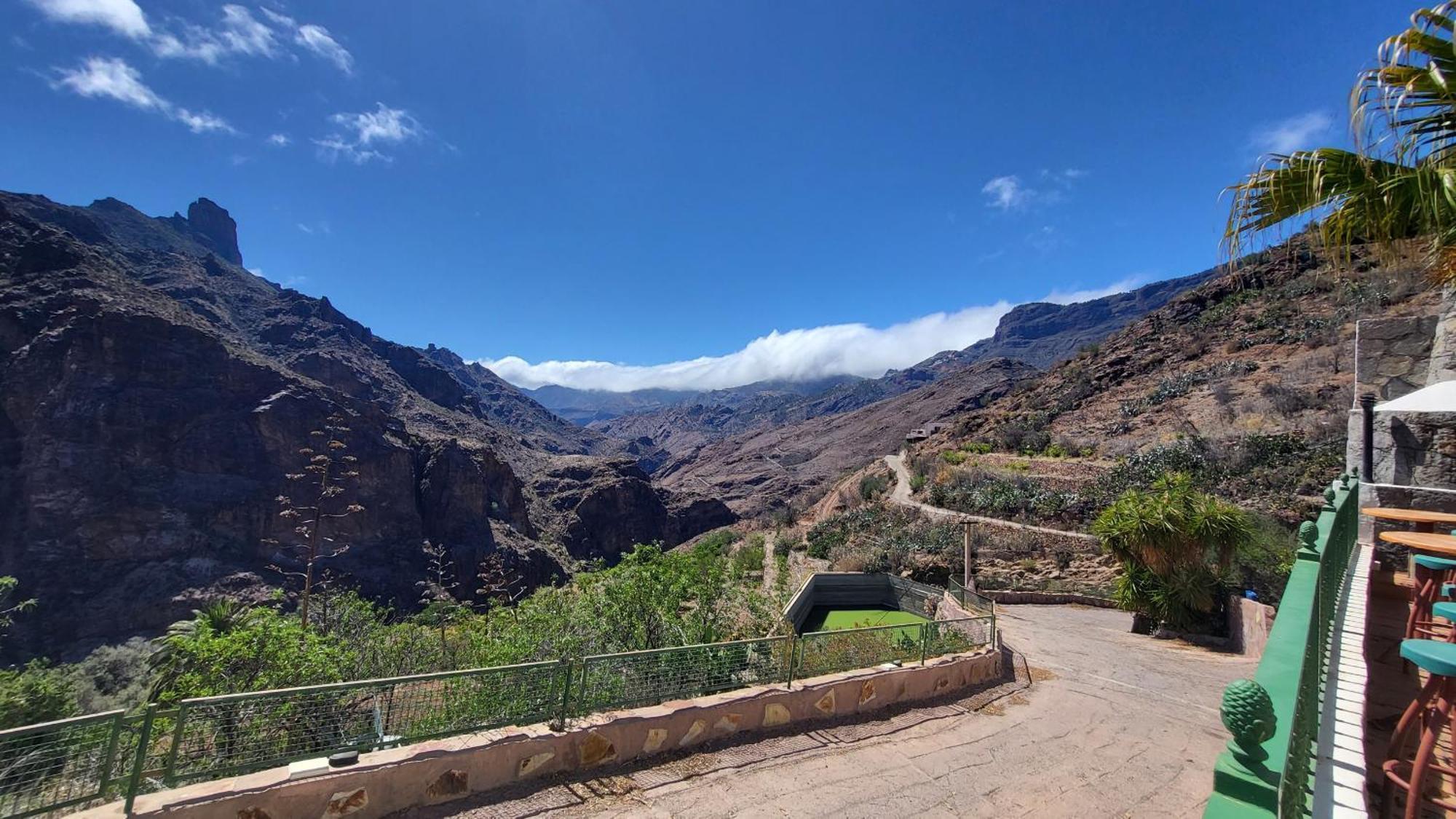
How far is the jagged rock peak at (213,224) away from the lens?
512 ft

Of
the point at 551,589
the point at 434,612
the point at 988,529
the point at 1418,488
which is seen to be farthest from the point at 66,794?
the point at 988,529

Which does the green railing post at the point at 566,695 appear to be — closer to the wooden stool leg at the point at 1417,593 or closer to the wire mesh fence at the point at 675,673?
the wire mesh fence at the point at 675,673

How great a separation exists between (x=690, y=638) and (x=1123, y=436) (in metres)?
31.9

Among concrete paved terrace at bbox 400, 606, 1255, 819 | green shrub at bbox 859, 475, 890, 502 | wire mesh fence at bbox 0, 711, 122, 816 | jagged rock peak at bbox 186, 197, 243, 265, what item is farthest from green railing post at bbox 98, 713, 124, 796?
jagged rock peak at bbox 186, 197, 243, 265

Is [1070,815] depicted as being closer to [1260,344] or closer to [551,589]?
[551,589]

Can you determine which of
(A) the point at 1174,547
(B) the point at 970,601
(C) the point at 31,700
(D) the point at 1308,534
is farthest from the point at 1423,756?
(C) the point at 31,700

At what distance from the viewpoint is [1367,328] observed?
10.1 m

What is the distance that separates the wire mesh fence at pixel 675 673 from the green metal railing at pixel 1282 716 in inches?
181

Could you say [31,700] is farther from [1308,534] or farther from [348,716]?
[1308,534]

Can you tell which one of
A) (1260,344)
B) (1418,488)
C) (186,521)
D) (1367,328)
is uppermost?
(1260,344)

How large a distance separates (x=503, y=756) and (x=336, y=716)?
1.35 meters

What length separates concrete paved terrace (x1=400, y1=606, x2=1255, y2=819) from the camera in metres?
5.26

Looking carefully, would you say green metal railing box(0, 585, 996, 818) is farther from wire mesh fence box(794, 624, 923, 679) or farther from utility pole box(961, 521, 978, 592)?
utility pole box(961, 521, 978, 592)

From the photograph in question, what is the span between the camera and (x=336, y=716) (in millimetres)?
4992
